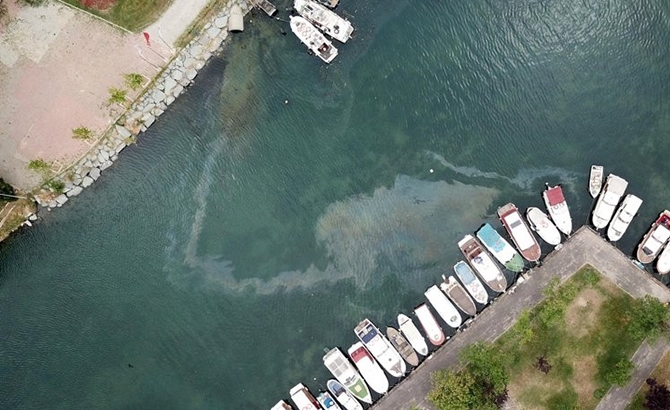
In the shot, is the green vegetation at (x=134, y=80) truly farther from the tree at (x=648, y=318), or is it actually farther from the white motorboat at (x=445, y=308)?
the tree at (x=648, y=318)

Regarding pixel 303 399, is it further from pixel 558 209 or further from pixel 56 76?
pixel 56 76

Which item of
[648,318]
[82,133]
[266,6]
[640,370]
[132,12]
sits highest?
[132,12]

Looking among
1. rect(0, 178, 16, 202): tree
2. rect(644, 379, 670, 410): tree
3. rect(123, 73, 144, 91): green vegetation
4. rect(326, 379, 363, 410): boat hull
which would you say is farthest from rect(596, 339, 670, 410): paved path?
rect(0, 178, 16, 202): tree

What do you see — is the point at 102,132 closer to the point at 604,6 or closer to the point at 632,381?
the point at 604,6

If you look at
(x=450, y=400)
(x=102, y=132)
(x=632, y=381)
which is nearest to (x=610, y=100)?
(x=632, y=381)

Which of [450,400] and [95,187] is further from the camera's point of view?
[95,187]

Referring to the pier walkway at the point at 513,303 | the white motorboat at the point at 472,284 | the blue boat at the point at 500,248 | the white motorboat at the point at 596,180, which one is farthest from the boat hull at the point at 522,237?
the white motorboat at the point at 596,180

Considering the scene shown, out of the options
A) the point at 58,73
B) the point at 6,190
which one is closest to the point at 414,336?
the point at 6,190
